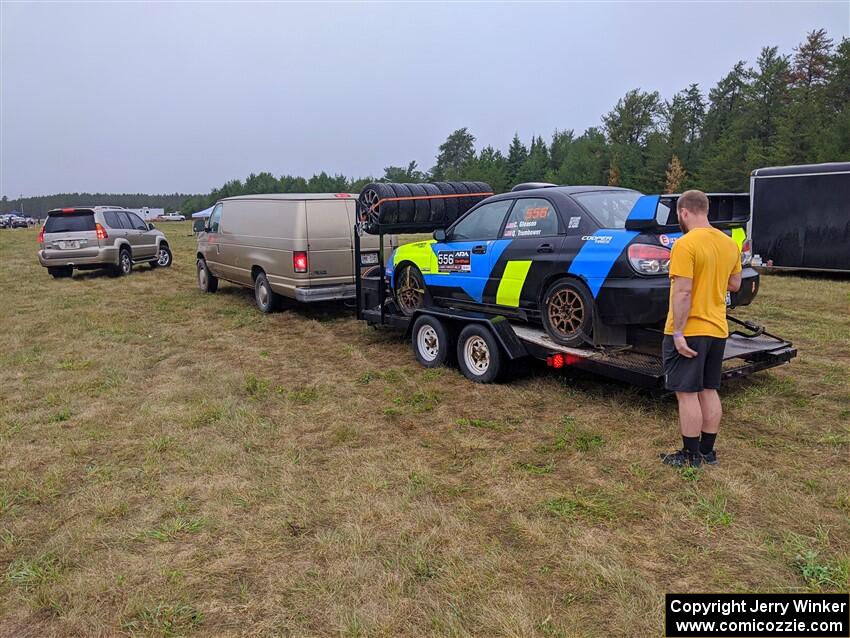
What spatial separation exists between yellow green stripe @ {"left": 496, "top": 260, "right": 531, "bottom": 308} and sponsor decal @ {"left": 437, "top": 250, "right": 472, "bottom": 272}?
54cm

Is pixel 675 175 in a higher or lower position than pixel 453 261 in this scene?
higher

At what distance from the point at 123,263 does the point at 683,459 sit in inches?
608

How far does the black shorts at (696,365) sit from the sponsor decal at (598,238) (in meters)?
1.33

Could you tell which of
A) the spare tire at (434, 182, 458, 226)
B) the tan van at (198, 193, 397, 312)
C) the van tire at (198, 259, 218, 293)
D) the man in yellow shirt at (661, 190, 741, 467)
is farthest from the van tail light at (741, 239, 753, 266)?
the van tire at (198, 259, 218, 293)

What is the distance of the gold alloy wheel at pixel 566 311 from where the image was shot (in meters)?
5.61

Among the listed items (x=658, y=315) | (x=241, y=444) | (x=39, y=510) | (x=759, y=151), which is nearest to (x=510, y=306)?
(x=658, y=315)

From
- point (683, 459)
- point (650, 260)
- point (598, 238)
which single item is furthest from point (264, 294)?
point (683, 459)

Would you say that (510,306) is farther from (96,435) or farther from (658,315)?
(96,435)

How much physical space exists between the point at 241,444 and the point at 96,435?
1309mm

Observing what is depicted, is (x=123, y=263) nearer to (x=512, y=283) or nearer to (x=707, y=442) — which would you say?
(x=512, y=283)

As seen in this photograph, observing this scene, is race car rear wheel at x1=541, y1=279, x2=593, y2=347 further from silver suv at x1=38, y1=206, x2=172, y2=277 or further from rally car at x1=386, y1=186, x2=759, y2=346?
silver suv at x1=38, y1=206, x2=172, y2=277

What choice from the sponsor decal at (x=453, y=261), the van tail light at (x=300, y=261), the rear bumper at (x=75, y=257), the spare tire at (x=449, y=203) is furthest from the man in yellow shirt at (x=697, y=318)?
the rear bumper at (x=75, y=257)

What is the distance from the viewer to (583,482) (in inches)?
165

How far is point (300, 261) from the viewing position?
31.1 ft
